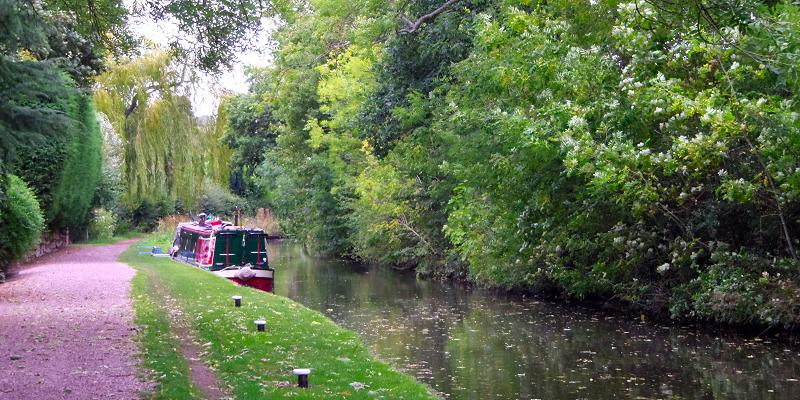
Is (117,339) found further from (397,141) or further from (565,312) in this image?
(397,141)

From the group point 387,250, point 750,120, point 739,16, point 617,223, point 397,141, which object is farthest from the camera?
point 387,250

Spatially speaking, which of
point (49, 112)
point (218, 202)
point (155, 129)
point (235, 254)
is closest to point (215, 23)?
point (49, 112)

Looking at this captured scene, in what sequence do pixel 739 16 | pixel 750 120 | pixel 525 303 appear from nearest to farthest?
pixel 739 16, pixel 750 120, pixel 525 303

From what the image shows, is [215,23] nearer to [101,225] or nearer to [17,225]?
[17,225]

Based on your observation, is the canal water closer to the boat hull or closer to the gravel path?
the boat hull

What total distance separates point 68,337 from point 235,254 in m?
15.7

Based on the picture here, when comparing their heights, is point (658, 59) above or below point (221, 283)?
above

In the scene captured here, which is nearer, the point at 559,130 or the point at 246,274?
the point at 559,130

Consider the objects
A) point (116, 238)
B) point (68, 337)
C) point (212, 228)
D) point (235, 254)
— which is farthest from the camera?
point (116, 238)

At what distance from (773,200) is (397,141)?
41.8 ft

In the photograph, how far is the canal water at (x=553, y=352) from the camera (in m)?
11.6

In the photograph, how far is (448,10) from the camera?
A: 22016mm

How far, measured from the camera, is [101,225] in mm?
40844

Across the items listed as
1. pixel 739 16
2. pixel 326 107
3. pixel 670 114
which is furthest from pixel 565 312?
pixel 326 107
